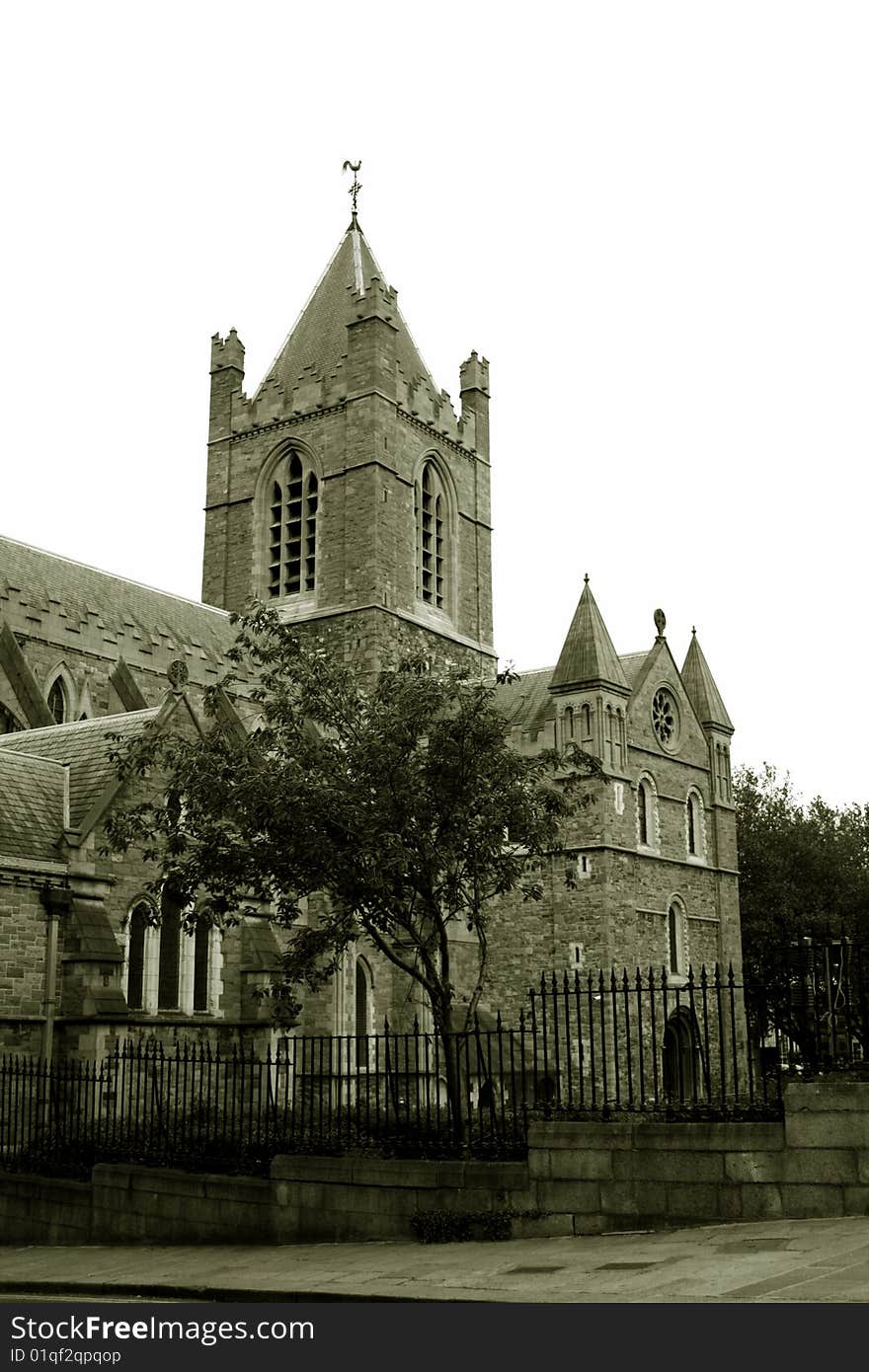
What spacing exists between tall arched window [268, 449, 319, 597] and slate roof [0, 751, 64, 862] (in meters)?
24.4

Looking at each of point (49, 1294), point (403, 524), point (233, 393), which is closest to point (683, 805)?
point (403, 524)

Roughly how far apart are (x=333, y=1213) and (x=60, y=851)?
9709 mm

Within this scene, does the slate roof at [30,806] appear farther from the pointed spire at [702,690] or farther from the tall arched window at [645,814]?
the pointed spire at [702,690]

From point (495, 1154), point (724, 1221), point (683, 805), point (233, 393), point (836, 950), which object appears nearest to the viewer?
point (724, 1221)

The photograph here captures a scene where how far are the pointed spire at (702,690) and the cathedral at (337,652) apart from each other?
3.5 inches

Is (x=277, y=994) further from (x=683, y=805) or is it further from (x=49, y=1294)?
(x=683, y=805)

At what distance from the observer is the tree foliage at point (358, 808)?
60.5 ft

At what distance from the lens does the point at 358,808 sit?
60.6 feet

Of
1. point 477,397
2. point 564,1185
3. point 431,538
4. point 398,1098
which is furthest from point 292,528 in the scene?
point 564,1185

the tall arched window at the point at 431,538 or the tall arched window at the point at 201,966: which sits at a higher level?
the tall arched window at the point at 431,538

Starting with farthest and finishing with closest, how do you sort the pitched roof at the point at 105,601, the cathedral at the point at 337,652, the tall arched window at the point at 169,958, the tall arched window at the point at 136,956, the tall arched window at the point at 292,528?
the tall arched window at the point at 292,528 → the pitched roof at the point at 105,601 → the tall arched window at the point at 169,958 → the tall arched window at the point at 136,956 → the cathedral at the point at 337,652

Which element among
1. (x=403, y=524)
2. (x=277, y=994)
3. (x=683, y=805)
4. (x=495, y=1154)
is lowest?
(x=495, y=1154)

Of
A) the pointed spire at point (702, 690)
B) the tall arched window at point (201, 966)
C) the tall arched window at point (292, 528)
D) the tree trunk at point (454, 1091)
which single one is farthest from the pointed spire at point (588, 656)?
the tree trunk at point (454, 1091)

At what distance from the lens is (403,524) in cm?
4872
